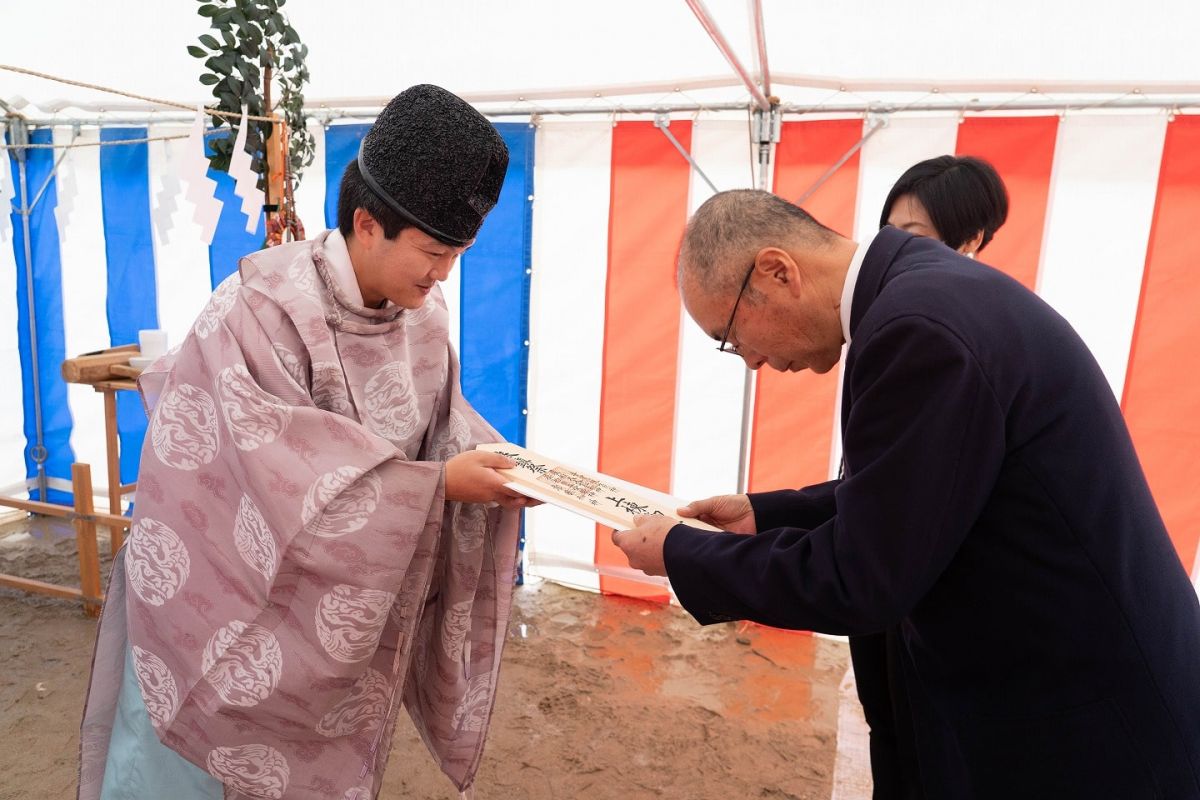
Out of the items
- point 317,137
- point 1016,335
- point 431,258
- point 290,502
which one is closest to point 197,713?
point 290,502

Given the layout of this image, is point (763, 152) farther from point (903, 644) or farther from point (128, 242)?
point (128, 242)

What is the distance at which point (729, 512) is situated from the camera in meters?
1.82

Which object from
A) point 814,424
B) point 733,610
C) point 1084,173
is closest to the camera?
point 733,610

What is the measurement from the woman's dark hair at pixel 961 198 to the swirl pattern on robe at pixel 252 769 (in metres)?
2.24

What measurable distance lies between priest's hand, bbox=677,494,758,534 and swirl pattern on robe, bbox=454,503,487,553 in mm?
501

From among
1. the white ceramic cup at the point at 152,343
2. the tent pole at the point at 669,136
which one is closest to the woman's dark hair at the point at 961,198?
the tent pole at the point at 669,136

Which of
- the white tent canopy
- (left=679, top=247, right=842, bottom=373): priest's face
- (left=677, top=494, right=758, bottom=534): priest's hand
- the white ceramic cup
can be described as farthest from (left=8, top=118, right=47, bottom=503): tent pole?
(left=679, top=247, right=842, bottom=373): priest's face

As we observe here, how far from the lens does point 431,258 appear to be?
1.60 m

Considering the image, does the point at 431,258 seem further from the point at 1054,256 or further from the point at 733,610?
the point at 1054,256

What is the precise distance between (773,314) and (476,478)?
0.69 meters

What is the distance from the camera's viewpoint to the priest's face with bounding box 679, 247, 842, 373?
1335 mm

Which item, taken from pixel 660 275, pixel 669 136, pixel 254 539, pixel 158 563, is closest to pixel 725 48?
pixel 669 136

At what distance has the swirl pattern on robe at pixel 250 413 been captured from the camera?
4.90 ft

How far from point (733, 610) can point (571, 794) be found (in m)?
2.10
